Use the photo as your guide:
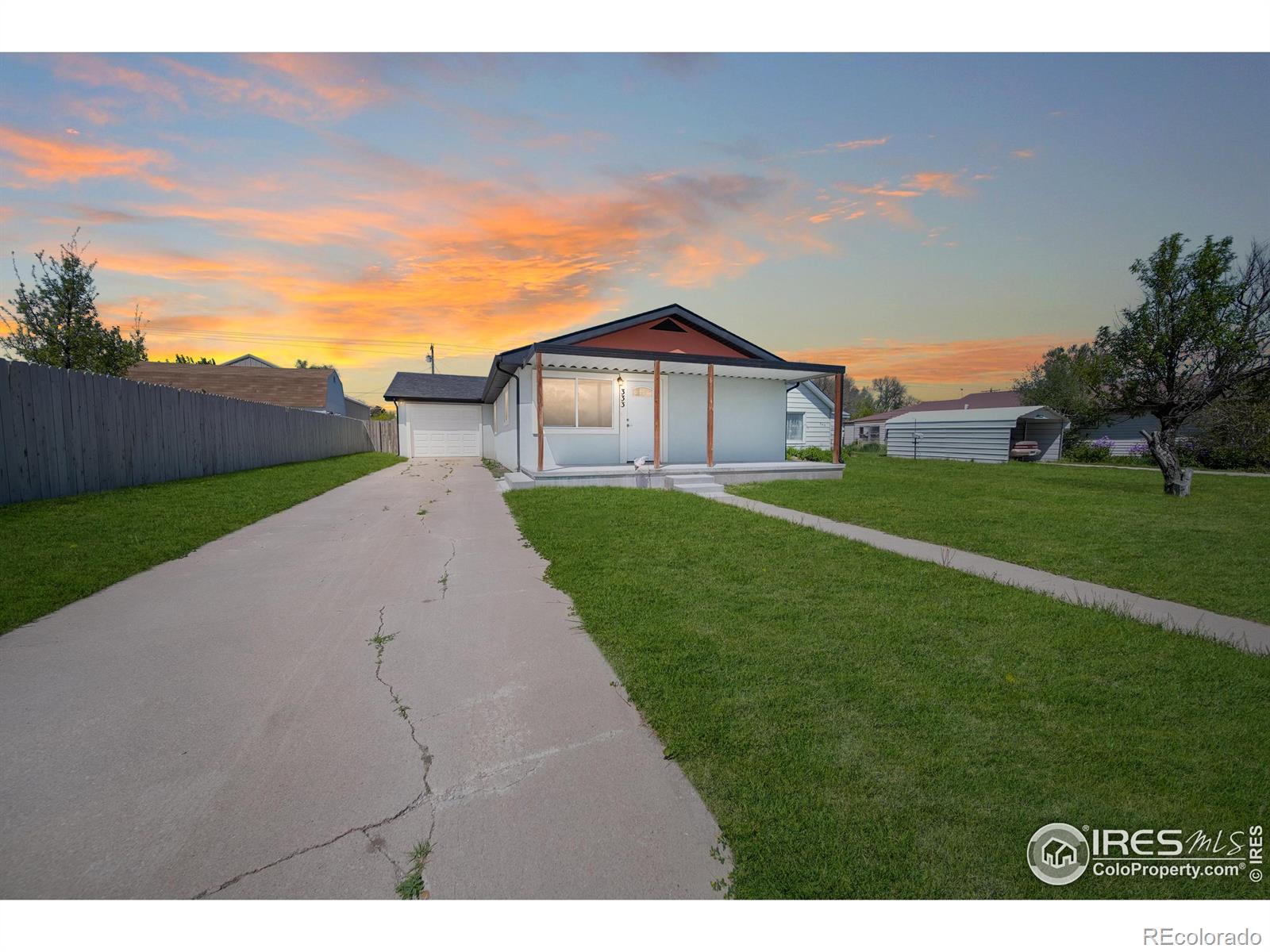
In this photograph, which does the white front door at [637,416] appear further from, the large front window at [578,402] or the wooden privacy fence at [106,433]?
the wooden privacy fence at [106,433]

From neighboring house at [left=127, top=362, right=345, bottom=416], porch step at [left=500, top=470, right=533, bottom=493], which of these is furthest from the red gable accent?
neighboring house at [left=127, top=362, right=345, bottom=416]

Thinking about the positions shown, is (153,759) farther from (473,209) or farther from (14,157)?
(14,157)

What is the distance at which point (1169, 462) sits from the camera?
1204 centimetres

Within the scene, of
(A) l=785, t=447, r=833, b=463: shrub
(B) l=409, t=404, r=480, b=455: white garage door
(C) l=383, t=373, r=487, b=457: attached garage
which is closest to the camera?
(A) l=785, t=447, r=833, b=463: shrub

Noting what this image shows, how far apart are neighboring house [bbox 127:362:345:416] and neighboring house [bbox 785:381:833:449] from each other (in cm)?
2648

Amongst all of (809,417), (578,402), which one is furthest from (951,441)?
(578,402)

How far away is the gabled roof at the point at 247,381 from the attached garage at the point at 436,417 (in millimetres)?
6051

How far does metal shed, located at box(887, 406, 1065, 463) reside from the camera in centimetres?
2394

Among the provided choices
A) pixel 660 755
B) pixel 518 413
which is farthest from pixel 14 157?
pixel 660 755

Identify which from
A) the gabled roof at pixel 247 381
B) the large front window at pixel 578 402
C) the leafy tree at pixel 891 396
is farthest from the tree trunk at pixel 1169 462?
the leafy tree at pixel 891 396

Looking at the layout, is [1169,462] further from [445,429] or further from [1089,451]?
[445,429]

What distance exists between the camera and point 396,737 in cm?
239

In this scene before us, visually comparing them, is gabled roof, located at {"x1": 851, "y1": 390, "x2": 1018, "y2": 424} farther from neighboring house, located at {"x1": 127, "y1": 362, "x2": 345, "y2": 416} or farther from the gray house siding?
neighboring house, located at {"x1": 127, "y1": 362, "x2": 345, "y2": 416}
